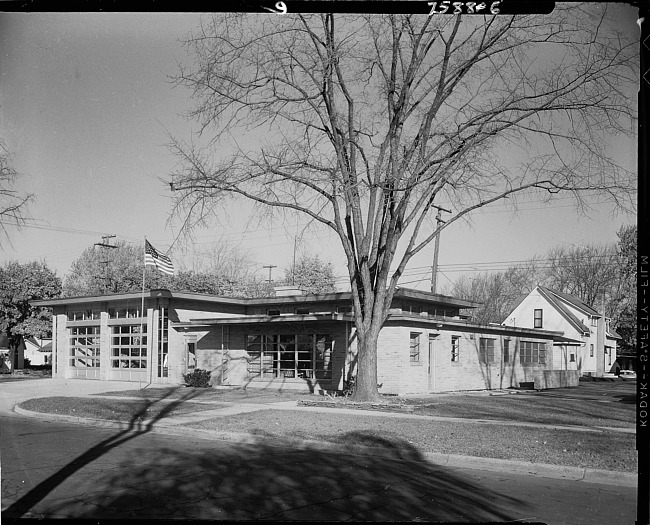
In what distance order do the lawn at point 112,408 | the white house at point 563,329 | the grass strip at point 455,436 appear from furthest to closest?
the white house at point 563,329, the lawn at point 112,408, the grass strip at point 455,436

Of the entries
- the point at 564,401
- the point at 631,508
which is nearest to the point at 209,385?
the point at 564,401

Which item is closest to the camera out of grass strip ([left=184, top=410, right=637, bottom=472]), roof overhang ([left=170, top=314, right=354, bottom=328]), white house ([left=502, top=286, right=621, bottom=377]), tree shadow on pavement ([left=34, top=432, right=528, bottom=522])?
tree shadow on pavement ([left=34, top=432, right=528, bottom=522])

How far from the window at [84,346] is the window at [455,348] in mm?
17299

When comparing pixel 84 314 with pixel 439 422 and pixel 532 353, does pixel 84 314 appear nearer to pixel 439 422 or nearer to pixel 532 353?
pixel 532 353

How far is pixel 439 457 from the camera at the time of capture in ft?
34.9

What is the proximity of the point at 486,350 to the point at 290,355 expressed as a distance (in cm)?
913

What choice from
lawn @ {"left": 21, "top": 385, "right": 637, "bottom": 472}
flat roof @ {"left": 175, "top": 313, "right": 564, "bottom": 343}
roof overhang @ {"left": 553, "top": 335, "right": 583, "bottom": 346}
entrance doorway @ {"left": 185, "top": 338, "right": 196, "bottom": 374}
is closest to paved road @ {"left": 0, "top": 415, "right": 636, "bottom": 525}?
lawn @ {"left": 21, "top": 385, "right": 637, "bottom": 472}

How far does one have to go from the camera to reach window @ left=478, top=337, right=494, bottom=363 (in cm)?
3005

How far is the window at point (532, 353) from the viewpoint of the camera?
1339 inches

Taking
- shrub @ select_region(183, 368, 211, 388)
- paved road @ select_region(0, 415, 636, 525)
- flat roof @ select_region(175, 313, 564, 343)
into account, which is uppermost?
flat roof @ select_region(175, 313, 564, 343)

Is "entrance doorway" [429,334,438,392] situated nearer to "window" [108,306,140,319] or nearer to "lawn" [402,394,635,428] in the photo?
"lawn" [402,394,635,428]

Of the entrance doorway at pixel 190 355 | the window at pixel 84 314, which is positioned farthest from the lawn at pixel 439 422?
the window at pixel 84 314

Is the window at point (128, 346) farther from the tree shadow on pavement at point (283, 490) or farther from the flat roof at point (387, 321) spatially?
the tree shadow on pavement at point (283, 490)

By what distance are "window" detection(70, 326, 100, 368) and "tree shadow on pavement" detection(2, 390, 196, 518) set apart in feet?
43.6
